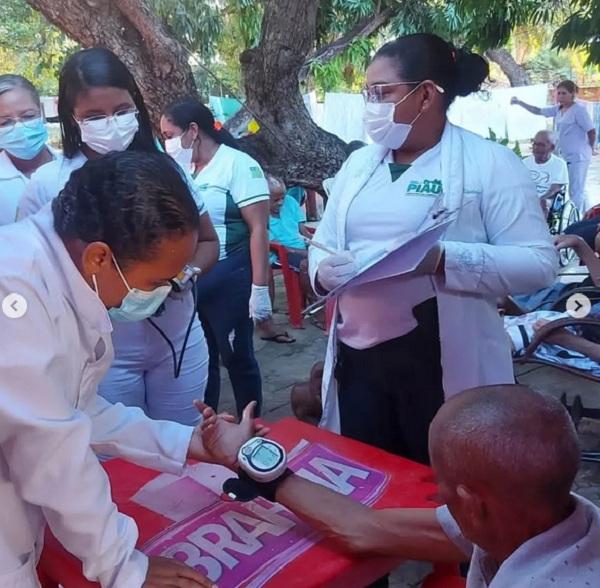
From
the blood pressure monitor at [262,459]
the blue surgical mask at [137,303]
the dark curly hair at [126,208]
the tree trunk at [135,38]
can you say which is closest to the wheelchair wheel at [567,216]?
the tree trunk at [135,38]

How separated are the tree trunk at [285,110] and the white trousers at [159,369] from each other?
3.42 meters

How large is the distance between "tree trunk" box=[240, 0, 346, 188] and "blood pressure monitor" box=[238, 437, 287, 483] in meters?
4.09

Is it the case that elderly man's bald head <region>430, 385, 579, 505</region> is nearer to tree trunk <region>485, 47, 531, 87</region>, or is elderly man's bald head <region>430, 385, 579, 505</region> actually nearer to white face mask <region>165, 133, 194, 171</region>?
white face mask <region>165, 133, 194, 171</region>

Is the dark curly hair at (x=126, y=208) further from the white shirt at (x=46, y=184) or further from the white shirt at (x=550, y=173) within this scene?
the white shirt at (x=550, y=173)

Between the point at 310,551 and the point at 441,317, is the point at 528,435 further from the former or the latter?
the point at 441,317

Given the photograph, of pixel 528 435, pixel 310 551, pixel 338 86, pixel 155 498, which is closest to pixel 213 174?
pixel 155 498

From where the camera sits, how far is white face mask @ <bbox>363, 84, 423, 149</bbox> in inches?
75.9

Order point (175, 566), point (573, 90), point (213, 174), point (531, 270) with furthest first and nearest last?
point (573, 90) < point (213, 174) < point (531, 270) < point (175, 566)

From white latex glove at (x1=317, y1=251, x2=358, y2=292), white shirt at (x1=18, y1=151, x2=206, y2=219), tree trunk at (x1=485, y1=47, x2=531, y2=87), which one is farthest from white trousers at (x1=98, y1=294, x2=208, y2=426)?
tree trunk at (x1=485, y1=47, x2=531, y2=87)

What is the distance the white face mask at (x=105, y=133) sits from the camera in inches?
81.3

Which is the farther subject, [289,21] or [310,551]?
[289,21]

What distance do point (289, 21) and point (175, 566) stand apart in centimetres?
471

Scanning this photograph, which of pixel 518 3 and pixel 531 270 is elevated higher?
pixel 518 3

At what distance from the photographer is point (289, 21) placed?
529 cm
